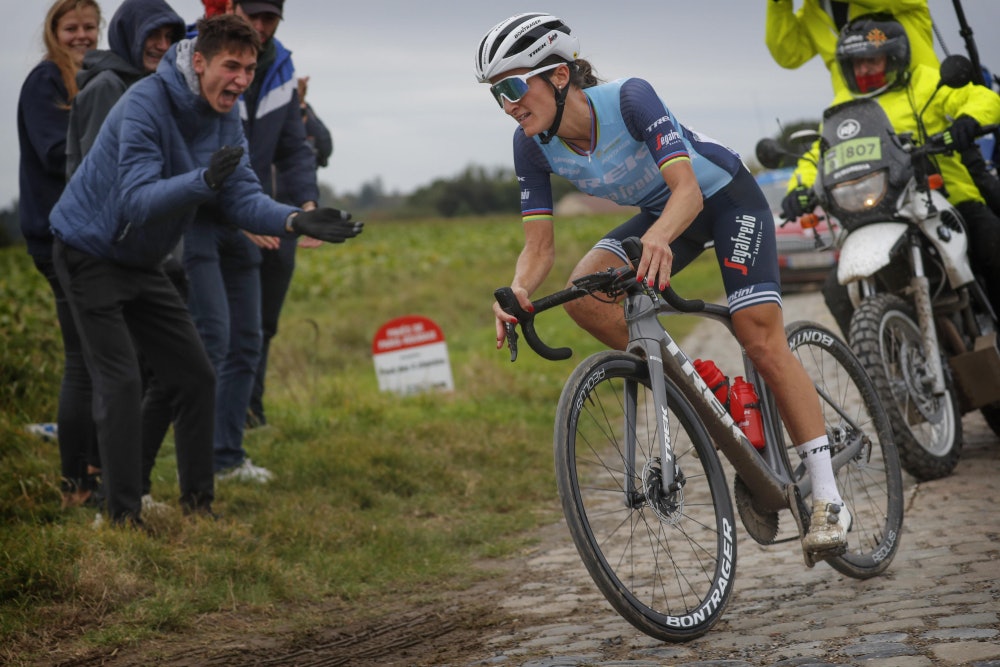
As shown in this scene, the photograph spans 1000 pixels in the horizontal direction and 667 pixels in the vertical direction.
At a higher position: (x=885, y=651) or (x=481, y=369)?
(x=481, y=369)

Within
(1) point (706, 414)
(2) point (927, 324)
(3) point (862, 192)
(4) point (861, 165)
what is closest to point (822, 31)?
(4) point (861, 165)

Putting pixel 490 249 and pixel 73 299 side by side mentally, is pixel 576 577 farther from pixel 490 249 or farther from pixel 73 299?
pixel 490 249

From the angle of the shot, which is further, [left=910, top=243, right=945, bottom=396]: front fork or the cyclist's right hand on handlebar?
[left=910, top=243, right=945, bottom=396]: front fork

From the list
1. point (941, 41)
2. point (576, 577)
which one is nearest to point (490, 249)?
point (941, 41)

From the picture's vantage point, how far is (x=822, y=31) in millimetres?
7836

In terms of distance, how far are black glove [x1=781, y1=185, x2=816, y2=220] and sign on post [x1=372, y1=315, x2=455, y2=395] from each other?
14.8 ft

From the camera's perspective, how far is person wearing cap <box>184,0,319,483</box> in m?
6.84

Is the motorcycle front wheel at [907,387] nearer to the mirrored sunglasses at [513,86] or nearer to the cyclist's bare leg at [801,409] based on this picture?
the cyclist's bare leg at [801,409]

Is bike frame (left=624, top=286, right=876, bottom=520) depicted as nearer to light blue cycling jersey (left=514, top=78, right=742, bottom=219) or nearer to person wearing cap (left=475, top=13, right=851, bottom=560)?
person wearing cap (left=475, top=13, right=851, bottom=560)

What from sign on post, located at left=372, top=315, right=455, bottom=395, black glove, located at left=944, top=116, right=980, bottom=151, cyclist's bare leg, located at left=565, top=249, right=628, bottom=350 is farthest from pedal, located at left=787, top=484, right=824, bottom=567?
sign on post, located at left=372, top=315, right=455, bottom=395

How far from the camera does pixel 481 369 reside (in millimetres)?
11570

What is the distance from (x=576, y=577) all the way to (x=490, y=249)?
97.8 ft

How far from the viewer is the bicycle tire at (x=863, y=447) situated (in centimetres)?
523

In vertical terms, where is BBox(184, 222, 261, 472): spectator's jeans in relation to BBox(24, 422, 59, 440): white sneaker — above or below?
above
